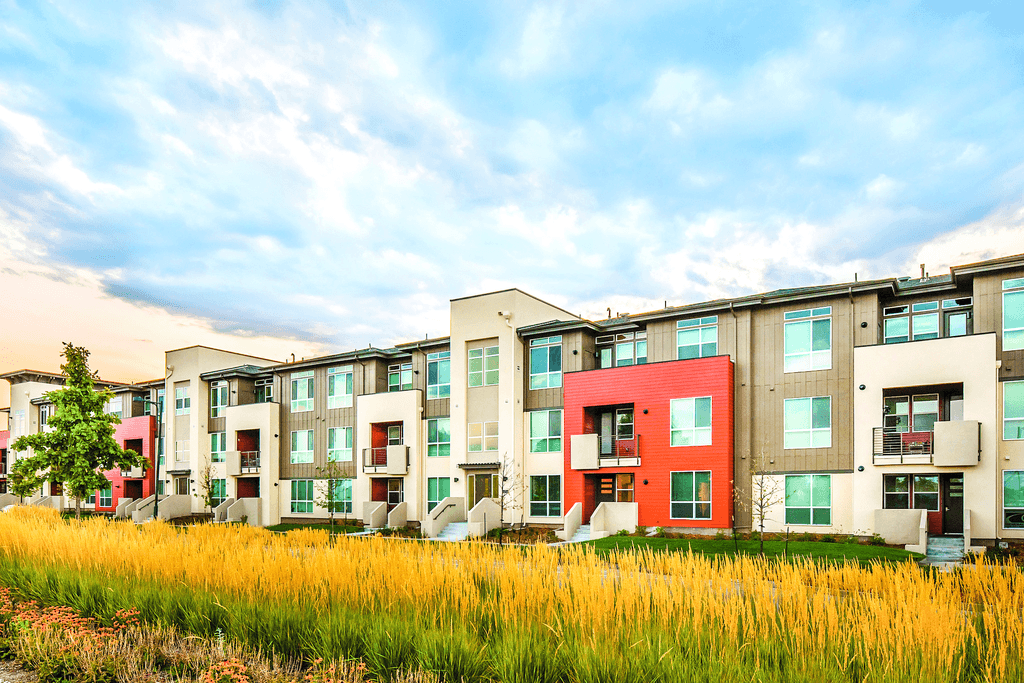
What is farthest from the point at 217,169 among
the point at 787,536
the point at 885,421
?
the point at 885,421

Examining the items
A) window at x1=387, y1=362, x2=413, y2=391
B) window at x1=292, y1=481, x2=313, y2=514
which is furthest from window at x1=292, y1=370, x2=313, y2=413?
window at x1=387, y1=362, x2=413, y2=391

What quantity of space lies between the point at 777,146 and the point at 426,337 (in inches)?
956

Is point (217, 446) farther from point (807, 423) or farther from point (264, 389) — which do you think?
point (807, 423)

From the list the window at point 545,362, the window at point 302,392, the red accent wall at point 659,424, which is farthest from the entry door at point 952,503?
the window at point 302,392

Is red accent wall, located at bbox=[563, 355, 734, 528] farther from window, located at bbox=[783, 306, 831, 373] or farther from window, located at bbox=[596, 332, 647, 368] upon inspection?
window, located at bbox=[783, 306, 831, 373]

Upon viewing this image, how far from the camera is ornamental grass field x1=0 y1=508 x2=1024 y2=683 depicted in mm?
5977

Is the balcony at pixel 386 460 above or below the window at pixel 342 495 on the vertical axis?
above

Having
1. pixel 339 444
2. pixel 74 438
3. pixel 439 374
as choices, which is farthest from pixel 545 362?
pixel 74 438

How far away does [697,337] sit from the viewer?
96.5 ft

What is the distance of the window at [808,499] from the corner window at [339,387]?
81.6 ft

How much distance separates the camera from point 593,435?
30.1 metres

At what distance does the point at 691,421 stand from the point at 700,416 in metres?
0.43

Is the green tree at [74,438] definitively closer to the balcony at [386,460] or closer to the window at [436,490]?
the balcony at [386,460]

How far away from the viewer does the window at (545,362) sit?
108 feet
